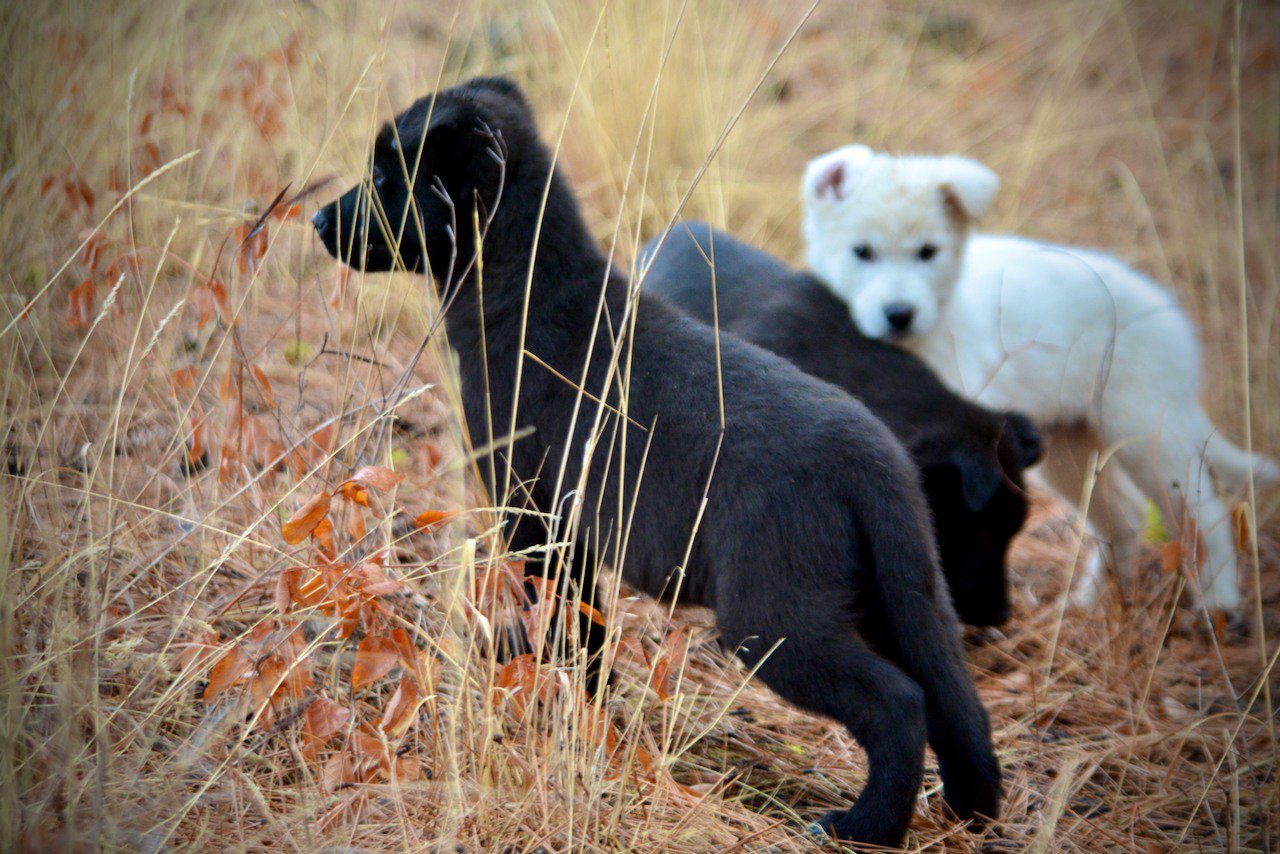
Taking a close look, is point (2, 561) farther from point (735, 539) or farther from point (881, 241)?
point (881, 241)

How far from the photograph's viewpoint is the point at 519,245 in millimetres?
2582

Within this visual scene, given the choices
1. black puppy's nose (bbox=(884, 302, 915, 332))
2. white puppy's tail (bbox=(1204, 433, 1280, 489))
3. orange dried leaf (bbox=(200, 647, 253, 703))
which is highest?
black puppy's nose (bbox=(884, 302, 915, 332))

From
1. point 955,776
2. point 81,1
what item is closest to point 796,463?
point 955,776

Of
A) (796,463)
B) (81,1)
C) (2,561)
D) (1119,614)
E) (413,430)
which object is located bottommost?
(1119,614)

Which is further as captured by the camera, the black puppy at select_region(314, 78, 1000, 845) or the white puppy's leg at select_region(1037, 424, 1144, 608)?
the white puppy's leg at select_region(1037, 424, 1144, 608)

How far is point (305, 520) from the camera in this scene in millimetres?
1925

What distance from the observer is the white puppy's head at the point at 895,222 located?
12.1ft

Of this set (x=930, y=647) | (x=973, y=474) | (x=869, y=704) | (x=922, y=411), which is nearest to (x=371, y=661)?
(x=869, y=704)

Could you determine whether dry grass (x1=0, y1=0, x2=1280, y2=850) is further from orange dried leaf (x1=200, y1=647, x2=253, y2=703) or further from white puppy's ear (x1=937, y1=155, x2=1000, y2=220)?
white puppy's ear (x1=937, y1=155, x2=1000, y2=220)

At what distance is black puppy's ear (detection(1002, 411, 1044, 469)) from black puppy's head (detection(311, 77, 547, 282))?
5.29 ft

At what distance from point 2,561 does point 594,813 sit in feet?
3.99

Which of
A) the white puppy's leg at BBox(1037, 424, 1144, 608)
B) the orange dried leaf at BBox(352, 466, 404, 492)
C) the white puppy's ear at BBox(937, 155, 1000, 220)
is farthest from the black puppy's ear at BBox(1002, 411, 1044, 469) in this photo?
the orange dried leaf at BBox(352, 466, 404, 492)

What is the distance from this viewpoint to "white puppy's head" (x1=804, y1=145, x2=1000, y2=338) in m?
3.70

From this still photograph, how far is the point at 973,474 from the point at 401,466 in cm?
190
